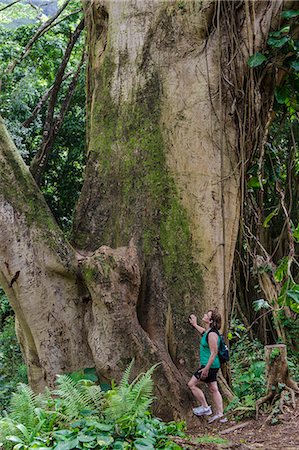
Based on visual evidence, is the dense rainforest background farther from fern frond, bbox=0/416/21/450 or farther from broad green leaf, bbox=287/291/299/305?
fern frond, bbox=0/416/21/450

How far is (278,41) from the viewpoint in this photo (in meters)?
5.27

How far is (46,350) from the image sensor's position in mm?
4848

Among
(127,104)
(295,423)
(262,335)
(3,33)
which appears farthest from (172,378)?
(3,33)

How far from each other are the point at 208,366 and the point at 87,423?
172 cm

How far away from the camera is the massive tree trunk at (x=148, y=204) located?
4777 millimetres

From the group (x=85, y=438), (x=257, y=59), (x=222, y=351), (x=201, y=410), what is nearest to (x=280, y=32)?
(x=257, y=59)

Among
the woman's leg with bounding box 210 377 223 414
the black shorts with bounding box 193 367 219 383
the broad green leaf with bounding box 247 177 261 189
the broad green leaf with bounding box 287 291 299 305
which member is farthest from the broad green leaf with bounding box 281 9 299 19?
the woman's leg with bounding box 210 377 223 414

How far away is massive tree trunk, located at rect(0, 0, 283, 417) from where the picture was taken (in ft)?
15.7

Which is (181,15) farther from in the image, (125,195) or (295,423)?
(295,423)

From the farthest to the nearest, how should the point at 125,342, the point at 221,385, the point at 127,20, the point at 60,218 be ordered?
the point at 60,218
the point at 127,20
the point at 221,385
the point at 125,342

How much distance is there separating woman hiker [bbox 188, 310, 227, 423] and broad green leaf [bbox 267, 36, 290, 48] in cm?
245

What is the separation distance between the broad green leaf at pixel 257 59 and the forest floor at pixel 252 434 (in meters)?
2.94

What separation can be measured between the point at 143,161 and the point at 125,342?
168cm

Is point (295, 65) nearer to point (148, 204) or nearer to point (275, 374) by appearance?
point (148, 204)
